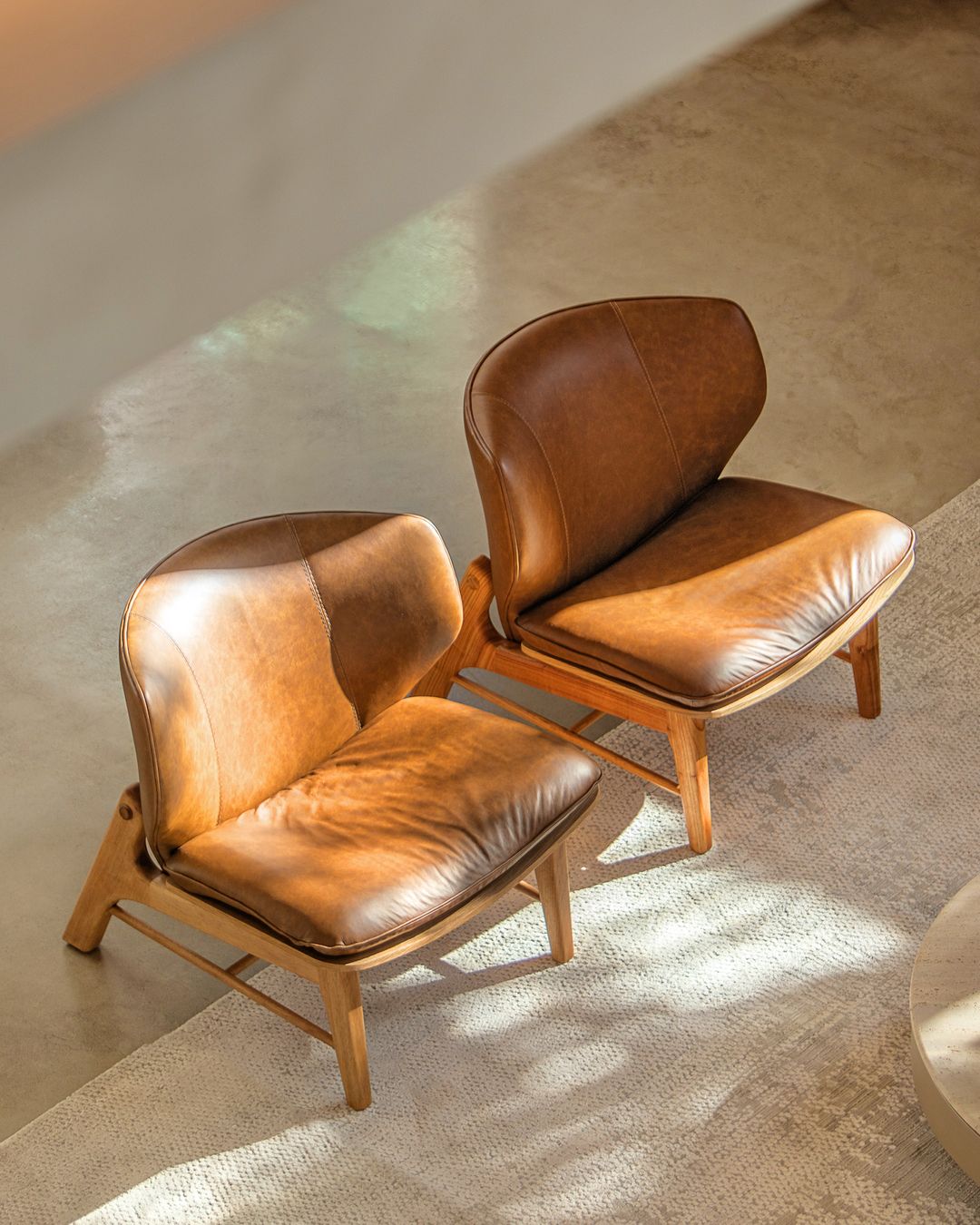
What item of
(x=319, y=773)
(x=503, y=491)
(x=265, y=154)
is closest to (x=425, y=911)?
(x=319, y=773)

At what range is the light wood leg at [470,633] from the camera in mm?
2980

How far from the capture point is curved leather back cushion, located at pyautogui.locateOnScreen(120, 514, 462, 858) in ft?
7.60

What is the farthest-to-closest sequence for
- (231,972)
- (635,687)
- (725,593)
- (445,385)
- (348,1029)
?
1. (445,385)
2. (725,593)
3. (635,687)
4. (231,972)
5. (348,1029)

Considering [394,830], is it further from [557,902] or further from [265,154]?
[265,154]

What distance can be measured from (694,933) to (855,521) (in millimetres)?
909

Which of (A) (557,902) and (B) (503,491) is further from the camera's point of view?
(B) (503,491)

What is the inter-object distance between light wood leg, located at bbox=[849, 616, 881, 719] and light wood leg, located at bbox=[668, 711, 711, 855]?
493 millimetres

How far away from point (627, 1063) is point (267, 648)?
3.10 feet

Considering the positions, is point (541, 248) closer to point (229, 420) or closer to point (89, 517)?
point (229, 420)

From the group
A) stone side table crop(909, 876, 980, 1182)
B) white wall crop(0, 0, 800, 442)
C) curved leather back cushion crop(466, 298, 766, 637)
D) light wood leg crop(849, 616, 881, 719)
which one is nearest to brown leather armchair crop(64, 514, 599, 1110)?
curved leather back cushion crop(466, 298, 766, 637)

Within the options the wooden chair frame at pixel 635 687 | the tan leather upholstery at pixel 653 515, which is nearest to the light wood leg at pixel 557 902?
the wooden chair frame at pixel 635 687

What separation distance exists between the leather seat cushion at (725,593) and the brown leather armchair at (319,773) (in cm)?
28

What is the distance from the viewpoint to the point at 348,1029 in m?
2.35

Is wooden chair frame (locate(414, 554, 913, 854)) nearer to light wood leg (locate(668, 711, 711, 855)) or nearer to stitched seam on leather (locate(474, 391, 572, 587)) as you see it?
light wood leg (locate(668, 711, 711, 855))
